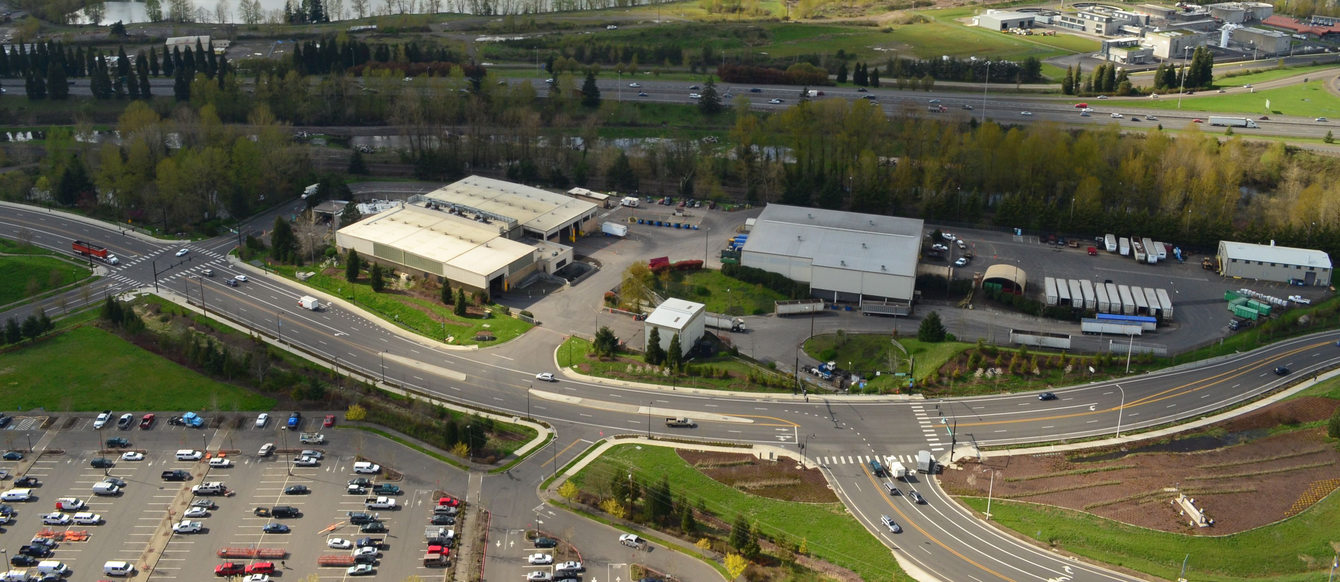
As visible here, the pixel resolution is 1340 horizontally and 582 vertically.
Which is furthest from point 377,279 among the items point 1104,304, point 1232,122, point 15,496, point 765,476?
point 1232,122

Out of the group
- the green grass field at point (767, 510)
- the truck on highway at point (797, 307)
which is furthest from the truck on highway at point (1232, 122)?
the green grass field at point (767, 510)

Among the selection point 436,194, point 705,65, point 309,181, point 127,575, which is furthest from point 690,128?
point 127,575

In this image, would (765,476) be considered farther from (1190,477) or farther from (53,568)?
(53,568)

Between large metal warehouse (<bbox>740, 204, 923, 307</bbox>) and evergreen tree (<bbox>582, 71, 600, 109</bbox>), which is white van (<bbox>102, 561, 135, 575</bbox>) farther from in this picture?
evergreen tree (<bbox>582, 71, 600, 109</bbox>)

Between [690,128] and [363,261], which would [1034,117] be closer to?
[690,128]

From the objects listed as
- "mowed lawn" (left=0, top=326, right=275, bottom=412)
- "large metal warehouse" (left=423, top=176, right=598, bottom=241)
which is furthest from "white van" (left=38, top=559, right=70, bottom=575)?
"large metal warehouse" (left=423, top=176, right=598, bottom=241)
